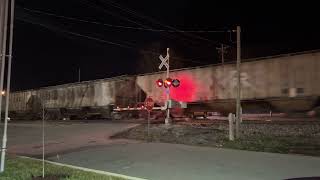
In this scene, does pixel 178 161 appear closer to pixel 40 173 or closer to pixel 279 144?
pixel 40 173

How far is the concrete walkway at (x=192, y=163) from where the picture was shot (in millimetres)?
10719

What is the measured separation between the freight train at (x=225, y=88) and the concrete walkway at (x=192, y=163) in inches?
122

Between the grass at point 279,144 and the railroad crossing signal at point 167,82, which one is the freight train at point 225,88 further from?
the grass at point 279,144

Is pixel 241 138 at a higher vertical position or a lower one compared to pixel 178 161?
higher

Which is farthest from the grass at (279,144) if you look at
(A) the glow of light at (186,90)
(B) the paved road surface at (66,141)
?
(A) the glow of light at (186,90)

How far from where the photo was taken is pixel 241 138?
18.0 meters

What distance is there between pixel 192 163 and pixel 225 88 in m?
14.6

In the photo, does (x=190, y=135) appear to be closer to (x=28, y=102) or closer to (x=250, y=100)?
(x=250, y=100)

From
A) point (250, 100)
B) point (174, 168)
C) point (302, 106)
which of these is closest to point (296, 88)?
point (302, 106)

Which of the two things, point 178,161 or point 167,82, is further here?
point 167,82

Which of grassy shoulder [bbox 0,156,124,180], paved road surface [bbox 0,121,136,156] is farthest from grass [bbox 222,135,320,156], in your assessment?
grassy shoulder [bbox 0,156,124,180]

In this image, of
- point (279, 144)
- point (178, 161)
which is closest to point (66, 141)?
point (178, 161)

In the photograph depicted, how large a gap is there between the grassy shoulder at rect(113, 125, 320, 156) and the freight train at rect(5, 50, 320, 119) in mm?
4873

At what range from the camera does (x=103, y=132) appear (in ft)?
82.8
